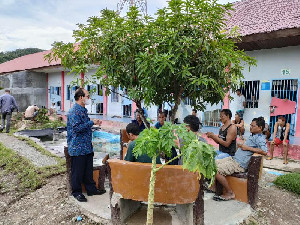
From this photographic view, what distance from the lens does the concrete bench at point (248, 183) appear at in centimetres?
343

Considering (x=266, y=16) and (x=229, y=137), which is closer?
(x=229, y=137)

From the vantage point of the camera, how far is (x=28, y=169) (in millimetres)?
5266

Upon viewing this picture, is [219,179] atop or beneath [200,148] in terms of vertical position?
beneath

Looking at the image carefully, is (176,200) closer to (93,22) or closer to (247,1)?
(93,22)

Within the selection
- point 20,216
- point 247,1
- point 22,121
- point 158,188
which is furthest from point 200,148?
point 22,121

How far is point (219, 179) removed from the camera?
3688mm

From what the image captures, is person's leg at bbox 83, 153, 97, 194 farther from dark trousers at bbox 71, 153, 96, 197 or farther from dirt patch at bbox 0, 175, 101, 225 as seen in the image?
dirt patch at bbox 0, 175, 101, 225

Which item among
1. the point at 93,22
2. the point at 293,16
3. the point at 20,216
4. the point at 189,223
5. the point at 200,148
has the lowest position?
the point at 20,216

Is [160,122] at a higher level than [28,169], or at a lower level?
higher

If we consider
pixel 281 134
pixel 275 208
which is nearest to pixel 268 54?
pixel 281 134

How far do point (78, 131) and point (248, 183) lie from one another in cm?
254

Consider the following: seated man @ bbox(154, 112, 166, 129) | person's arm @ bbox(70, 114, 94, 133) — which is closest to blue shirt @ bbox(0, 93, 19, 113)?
seated man @ bbox(154, 112, 166, 129)

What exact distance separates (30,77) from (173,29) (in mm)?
17940

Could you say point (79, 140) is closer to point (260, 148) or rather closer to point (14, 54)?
point (260, 148)
